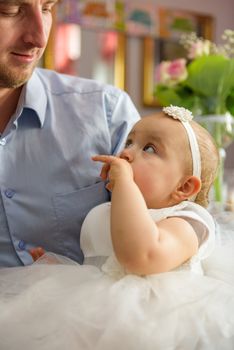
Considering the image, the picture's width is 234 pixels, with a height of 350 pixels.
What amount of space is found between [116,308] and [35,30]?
713 mm

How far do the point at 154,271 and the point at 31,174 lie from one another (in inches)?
19.6

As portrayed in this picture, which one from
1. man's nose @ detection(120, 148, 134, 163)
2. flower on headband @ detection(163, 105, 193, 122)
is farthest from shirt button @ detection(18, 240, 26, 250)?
flower on headband @ detection(163, 105, 193, 122)

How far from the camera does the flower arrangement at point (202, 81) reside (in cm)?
204

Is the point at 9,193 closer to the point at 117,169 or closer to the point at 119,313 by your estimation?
the point at 117,169

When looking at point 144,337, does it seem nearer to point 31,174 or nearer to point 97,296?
point 97,296

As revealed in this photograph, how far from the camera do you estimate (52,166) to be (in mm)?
1436

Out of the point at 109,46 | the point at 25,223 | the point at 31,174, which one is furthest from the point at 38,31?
the point at 109,46

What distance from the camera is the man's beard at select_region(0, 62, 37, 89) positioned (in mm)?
1372

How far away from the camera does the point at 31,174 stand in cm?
141

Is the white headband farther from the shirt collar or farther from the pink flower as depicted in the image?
the pink flower

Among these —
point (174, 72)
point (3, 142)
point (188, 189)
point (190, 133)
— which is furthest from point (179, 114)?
point (174, 72)

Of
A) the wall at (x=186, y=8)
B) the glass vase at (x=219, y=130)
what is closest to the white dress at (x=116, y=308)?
the glass vase at (x=219, y=130)

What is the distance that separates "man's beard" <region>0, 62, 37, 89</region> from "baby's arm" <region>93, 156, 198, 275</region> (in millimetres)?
424

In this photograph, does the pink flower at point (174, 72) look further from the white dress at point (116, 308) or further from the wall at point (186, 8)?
the wall at point (186, 8)
